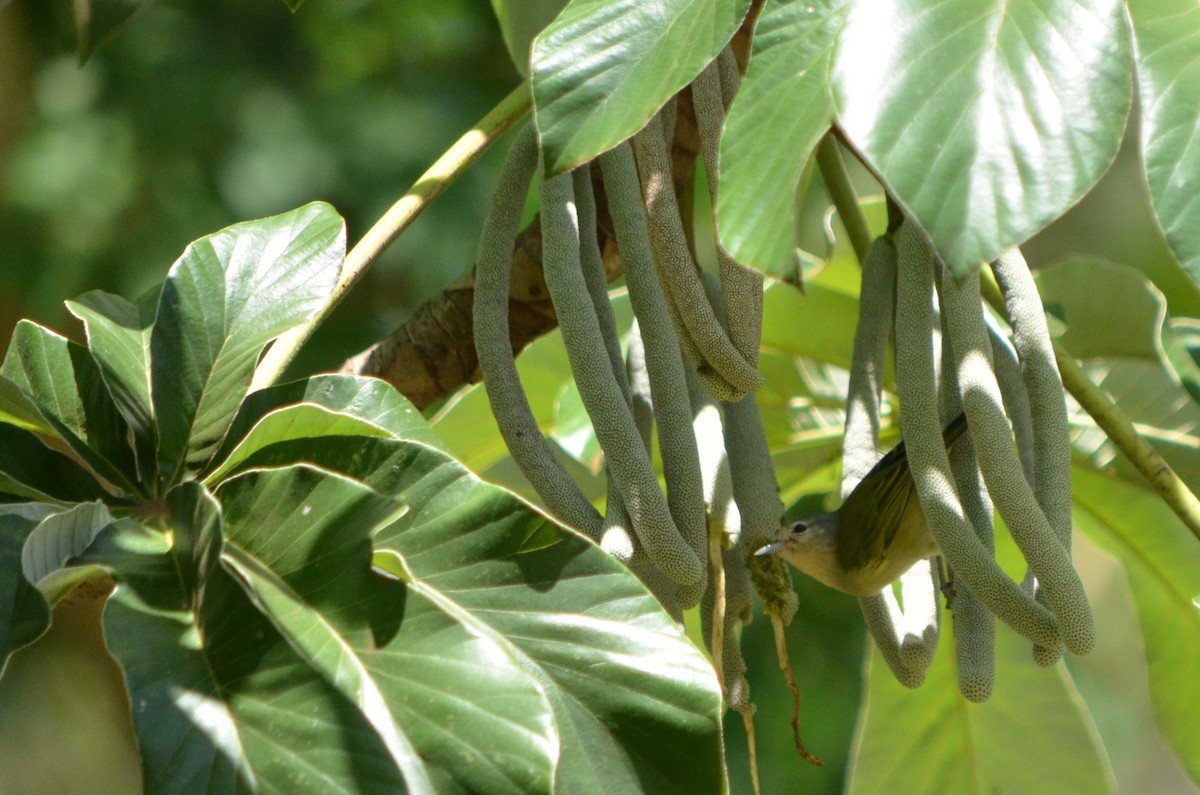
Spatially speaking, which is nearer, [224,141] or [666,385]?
[666,385]

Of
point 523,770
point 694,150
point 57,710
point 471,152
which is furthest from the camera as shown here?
point 57,710

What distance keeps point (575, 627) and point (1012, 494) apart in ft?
0.54

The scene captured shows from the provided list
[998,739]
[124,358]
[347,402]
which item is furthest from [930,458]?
[998,739]

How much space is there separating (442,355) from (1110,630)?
3.06 m

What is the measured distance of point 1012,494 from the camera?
0.45m

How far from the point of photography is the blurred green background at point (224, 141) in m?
2.13

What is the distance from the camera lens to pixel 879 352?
565 mm

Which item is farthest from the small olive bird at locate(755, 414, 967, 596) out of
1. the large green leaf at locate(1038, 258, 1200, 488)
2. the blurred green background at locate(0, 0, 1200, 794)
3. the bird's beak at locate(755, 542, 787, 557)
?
the blurred green background at locate(0, 0, 1200, 794)

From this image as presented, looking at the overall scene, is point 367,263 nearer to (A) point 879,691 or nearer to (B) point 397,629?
(B) point 397,629

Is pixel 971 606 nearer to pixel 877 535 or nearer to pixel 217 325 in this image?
pixel 877 535

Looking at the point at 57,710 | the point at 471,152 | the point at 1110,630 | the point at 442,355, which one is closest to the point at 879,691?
the point at 442,355

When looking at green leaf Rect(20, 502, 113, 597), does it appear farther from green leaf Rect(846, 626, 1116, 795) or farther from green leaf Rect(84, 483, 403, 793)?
green leaf Rect(846, 626, 1116, 795)

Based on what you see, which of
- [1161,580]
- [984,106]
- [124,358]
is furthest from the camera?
[1161,580]

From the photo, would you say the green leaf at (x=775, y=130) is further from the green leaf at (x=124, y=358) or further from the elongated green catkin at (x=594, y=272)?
the green leaf at (x=124, y=358)
